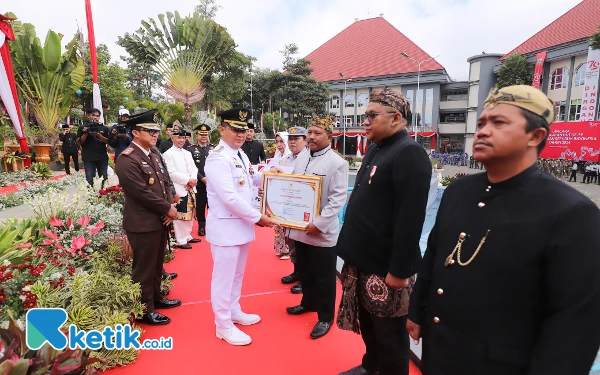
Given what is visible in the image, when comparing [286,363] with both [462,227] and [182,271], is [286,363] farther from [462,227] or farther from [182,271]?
[182,271]

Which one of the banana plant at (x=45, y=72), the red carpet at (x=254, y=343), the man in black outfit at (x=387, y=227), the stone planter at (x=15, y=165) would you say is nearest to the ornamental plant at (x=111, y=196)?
the red carpet at (x=254, y=343)

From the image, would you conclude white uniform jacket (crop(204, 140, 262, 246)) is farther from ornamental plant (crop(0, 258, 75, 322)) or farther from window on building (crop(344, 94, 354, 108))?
window on building (crop(344, 94, 354, 108))

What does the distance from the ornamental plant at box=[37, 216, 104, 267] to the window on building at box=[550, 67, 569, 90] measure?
1437 inches

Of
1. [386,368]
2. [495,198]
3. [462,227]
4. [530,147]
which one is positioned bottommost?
[386,368]

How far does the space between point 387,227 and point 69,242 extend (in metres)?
3.45

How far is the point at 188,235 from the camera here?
226 inches

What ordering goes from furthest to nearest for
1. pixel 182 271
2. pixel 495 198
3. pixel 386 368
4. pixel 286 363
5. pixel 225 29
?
pixel 225 29, pixel 182 271, pixel 286 363, pixel 386 368, pixel 495 198

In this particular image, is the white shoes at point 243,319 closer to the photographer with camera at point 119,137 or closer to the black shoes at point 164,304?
the black shoes at point 164,304

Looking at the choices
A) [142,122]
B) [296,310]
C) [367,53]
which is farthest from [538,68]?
[142,122]

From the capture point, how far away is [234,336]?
296 centimetres

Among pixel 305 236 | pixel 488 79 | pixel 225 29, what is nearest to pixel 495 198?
pixel 305 236

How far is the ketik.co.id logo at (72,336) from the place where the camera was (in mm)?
2053

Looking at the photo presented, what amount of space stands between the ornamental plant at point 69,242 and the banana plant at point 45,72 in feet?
43.5

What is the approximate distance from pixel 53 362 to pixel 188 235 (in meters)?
3.96
